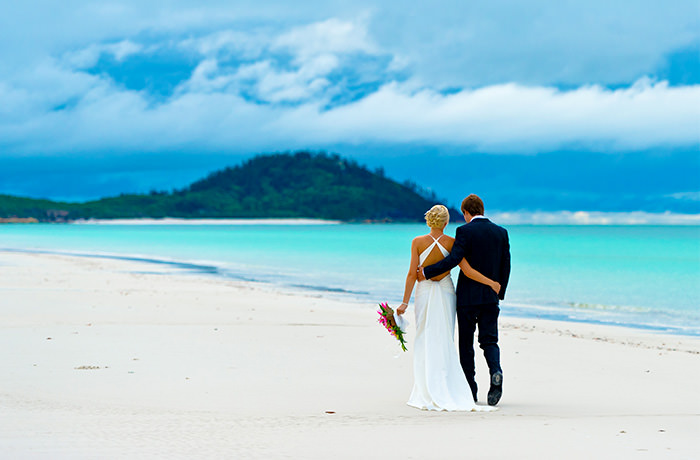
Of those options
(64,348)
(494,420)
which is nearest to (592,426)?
(494,420)

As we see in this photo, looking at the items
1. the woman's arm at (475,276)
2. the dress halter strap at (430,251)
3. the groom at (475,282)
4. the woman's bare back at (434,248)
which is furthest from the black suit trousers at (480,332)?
the dress halter strap at (430,251)

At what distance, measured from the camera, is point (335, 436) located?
6.36 meters

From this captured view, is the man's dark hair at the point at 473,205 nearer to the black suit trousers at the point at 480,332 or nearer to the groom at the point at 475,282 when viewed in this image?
the groom at the point at 475,282

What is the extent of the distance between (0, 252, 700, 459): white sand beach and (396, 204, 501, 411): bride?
0.26m

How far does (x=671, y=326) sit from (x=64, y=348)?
49.1ft

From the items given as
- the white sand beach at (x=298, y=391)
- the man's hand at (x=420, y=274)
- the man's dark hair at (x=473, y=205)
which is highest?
the man's dark hair at (x=473, y=205)

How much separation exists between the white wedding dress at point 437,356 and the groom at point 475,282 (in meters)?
0.14

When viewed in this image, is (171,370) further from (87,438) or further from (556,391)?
(556,391)

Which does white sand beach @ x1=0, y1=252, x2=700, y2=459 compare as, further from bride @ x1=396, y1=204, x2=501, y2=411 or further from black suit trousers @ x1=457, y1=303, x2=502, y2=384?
black suit trousers @ x1=457, y1=303, x2=502, y2=384

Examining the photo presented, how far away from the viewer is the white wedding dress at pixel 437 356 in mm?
7621

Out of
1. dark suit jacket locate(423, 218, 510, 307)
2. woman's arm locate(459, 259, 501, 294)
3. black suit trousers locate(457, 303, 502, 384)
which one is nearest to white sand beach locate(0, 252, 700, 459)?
black suit trousers locate(457, 303, 502, 384)

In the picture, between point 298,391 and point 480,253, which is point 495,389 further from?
point 298,391

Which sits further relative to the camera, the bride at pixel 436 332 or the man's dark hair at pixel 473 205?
the man's dark hair at pixel 473 205

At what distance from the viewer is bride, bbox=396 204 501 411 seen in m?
7.63
